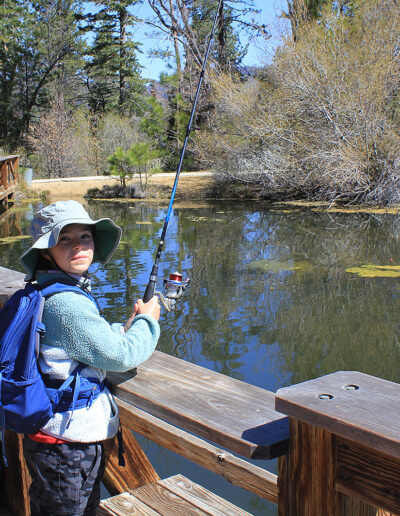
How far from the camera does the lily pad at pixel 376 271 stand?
8.41 metres

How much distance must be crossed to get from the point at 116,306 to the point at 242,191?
14.4m

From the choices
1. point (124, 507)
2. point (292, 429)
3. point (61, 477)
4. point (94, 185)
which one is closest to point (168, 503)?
point (124, 507)

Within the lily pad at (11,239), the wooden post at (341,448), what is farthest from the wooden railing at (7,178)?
the wooden post at (341,448)

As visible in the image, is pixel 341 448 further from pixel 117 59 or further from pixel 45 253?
pixel 117 59

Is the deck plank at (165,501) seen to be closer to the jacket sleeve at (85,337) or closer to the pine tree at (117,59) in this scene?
the jacket sleeve at (85,337)

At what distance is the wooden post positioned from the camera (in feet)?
3.54

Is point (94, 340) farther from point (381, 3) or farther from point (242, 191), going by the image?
point (242, 191)

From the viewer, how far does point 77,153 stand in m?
26.8

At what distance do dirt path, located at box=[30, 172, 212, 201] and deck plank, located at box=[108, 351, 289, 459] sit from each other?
63.5 ft

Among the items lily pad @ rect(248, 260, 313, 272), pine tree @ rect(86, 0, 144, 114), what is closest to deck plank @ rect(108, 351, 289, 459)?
lily pad @ rect(248, 260, 313, 272)

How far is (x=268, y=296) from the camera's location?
7445 millimetres

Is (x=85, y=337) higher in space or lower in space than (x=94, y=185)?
lower

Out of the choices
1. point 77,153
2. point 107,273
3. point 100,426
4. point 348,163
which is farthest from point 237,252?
point 77,153

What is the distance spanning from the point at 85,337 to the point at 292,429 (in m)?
0.64
